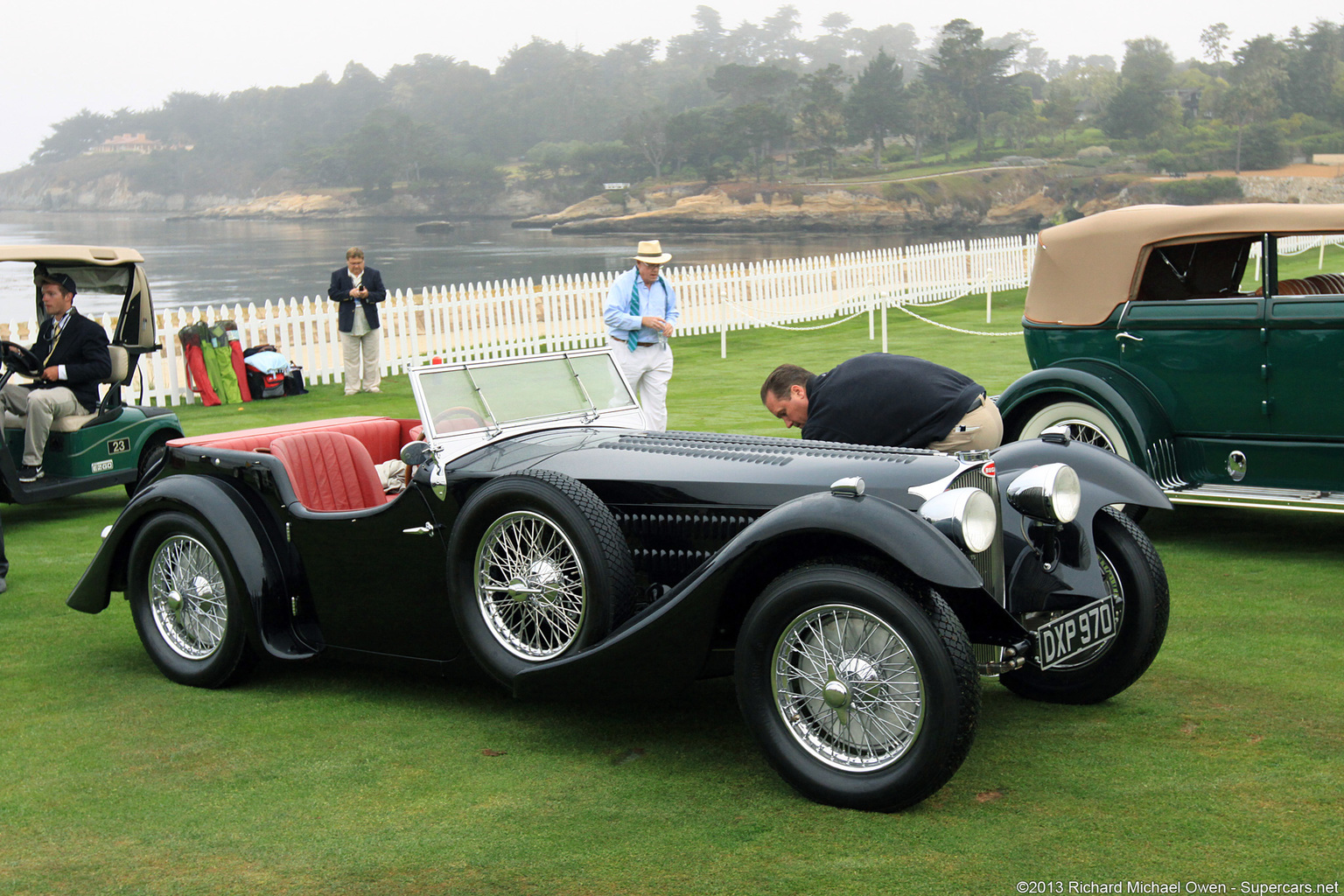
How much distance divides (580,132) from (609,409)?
180559 millimetres

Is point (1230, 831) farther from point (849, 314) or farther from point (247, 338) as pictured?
point (849, 314)

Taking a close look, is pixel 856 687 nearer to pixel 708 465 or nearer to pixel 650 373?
pixel 708 465

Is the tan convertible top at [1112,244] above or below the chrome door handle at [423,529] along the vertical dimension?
above

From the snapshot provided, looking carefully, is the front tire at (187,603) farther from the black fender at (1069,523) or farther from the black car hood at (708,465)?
the black fender at (1069,523)

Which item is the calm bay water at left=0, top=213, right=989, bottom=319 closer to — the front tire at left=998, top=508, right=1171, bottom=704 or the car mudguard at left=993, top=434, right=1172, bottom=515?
the car mudguard at left=993, top=434, right=1172, bottom=515

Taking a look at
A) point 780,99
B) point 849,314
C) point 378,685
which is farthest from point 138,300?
point 780,99

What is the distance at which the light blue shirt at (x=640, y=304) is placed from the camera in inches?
377

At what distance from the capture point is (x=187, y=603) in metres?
5.23

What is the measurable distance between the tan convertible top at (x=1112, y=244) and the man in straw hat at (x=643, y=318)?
10.1ft

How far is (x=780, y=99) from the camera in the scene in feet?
460

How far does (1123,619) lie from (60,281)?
26.2ft

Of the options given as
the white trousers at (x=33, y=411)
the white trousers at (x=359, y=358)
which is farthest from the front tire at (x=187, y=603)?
the white trousers at (x=359, y=358)

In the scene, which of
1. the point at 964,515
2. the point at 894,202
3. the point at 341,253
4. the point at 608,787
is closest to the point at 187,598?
the point at 608,787

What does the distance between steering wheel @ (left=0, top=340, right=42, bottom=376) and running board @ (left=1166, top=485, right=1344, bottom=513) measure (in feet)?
26.0
